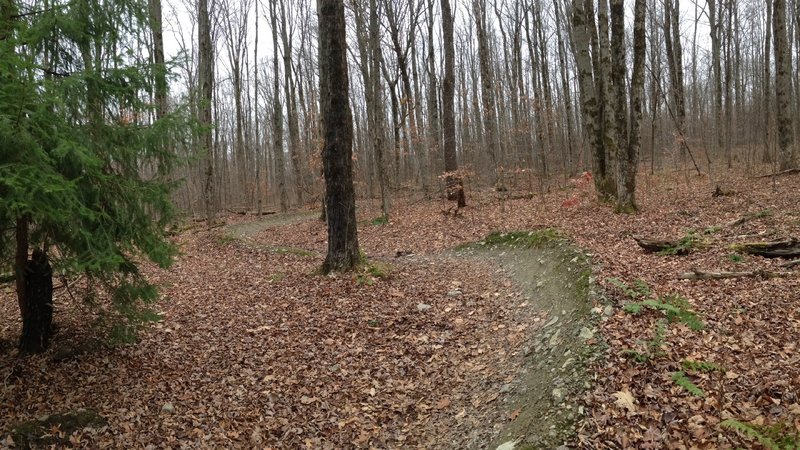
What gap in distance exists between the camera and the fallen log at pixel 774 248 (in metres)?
6.69

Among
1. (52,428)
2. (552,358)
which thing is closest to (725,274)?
(552,358)

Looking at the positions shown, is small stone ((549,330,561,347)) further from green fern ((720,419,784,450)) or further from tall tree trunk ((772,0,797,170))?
tall tree trunk ((772,0,797,170))

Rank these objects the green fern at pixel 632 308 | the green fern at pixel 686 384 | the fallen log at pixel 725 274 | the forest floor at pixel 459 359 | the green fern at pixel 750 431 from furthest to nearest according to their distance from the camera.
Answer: the fallen log at pixel 725 274 < the green fern at pixel 632 308 < the forest floor at pixel 459 359 < the green fern at pixel 686 384 < the green fern at pixel 750 431

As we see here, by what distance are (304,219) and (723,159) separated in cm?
2163

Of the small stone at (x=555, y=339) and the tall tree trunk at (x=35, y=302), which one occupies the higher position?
the tall tree trunk at (x=35, y=302)

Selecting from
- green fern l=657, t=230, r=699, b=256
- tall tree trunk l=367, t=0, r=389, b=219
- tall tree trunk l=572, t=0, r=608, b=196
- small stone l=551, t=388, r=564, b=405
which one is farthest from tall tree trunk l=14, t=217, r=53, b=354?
tall tree trunk l=572, t=0, r=608, b=196

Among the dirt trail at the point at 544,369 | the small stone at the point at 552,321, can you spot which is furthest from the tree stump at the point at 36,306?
the small stone at the point at 552,321

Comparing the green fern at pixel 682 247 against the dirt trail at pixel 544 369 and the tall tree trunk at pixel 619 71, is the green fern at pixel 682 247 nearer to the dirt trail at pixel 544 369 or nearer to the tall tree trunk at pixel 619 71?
the dirt trail at pixel 544 369

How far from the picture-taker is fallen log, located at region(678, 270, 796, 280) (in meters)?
6.06

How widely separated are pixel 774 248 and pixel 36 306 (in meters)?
9.94

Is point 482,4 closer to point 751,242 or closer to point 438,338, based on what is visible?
point 751,242

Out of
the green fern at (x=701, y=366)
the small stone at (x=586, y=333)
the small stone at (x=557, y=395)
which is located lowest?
the small stone at (x=557, y=395)

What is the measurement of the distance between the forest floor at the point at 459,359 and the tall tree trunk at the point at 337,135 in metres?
0.66

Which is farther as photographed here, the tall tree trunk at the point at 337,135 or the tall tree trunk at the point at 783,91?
the tall tree trunk at the point at 783,91
